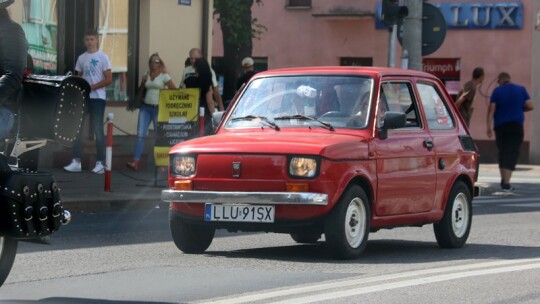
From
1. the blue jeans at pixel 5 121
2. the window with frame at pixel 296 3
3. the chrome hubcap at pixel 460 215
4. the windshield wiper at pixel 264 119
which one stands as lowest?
the chrome hubcap at pixel 460 215

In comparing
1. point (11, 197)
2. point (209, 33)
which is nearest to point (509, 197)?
point (209, 33)

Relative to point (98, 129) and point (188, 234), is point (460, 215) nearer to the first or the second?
point (188, 234)

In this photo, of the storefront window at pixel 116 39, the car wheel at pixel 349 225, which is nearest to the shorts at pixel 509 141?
the storefront window at pixel 116 39

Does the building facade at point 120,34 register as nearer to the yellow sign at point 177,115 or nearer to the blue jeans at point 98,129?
the blue jeans at point 98,129

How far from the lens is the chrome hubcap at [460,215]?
12893 mm

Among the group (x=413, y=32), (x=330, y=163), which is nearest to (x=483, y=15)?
(x=413, y=32)

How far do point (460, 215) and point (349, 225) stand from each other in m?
2.13

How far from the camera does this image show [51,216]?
8.55m

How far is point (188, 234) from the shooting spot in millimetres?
11664

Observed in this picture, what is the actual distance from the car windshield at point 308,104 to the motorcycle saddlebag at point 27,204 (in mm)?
3663

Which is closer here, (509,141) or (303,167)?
(303,167)

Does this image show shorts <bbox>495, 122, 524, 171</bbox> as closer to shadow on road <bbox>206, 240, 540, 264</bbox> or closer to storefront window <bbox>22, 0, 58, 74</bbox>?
storefront window <bbox>22, 0, 58, 74</bbox>

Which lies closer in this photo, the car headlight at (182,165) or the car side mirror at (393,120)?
the car headlight at (182,165)

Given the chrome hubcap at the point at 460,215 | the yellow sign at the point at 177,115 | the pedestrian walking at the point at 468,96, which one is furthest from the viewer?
the pedestrian walking at the point at 468,96
